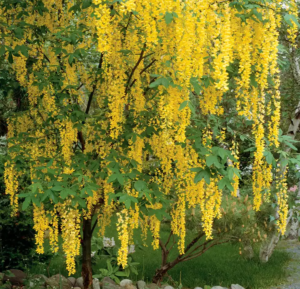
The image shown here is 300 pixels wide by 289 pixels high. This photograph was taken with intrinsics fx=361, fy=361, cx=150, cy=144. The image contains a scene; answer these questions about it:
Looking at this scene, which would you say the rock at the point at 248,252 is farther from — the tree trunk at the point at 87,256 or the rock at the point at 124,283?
the tree trunk at the point at 87,256

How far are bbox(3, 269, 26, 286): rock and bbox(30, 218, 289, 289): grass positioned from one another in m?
0.42

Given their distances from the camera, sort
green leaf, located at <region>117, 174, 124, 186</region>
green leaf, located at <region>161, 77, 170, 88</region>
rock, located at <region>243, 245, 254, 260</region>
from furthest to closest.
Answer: rock, located at <region>243, 245, 254, 260</region>, green leaf, located at <region>117, 174, 124, 186</region>, green leaf, located at <region>161, 77, 170, 88</region>

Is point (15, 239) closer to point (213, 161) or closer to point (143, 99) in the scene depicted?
point (143, 99)

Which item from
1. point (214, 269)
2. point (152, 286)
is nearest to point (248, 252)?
point (214, 269)

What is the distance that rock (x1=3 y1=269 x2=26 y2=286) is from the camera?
5.06m

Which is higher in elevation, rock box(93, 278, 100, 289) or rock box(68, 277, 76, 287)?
rock box(93, 278, 100, 289)

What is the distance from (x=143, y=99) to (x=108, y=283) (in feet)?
9.69

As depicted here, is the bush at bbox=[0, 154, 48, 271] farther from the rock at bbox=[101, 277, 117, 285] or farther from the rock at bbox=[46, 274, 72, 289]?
the rock at bbox=[101, 277, 117, 285]

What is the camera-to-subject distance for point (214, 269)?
6387 mm

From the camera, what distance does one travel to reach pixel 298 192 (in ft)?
23.7

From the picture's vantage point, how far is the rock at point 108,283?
5.20m

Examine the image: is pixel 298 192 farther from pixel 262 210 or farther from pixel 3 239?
pixel 3 239

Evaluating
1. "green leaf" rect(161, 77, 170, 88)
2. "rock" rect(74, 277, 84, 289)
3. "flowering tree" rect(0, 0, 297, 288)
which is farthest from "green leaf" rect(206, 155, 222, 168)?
"rock" rect(74, 277, 84, 289)

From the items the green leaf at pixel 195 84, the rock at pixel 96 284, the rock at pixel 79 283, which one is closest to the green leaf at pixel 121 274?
the rock at pixel 96 284
